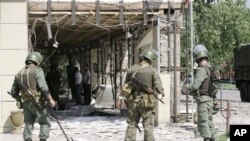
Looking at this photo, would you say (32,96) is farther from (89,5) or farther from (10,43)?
(89,5)

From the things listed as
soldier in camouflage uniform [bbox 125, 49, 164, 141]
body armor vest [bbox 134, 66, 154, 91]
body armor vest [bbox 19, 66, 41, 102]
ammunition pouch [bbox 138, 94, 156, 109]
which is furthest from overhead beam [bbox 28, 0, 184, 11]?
ammunition pouch [bbox 138, 94, 156, 109]

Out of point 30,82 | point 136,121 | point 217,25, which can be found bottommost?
point 136,121

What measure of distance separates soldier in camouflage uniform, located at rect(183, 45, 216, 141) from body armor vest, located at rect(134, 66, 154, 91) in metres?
0.69

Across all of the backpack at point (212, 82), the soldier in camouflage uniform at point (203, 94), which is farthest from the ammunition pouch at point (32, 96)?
the backpack at point (212, 82)

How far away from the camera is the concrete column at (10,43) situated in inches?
505

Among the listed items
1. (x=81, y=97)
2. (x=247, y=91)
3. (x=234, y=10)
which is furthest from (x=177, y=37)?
(x=234, y=10)

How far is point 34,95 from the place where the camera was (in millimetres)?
9312

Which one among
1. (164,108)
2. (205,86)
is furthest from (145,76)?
(164,108)

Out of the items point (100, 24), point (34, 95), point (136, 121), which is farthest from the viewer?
point (100, 24)

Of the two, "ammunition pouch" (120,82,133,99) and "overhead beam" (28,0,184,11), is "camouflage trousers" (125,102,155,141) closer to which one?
"ammunition pouch" (120,82,133,99)

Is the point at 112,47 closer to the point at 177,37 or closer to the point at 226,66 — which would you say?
the point at 177,37

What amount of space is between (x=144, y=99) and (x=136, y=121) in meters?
0.43

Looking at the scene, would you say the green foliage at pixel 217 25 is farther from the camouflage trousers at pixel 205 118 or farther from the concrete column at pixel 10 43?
the camouflage trousers at pixel 205 118

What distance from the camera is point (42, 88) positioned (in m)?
9.25
